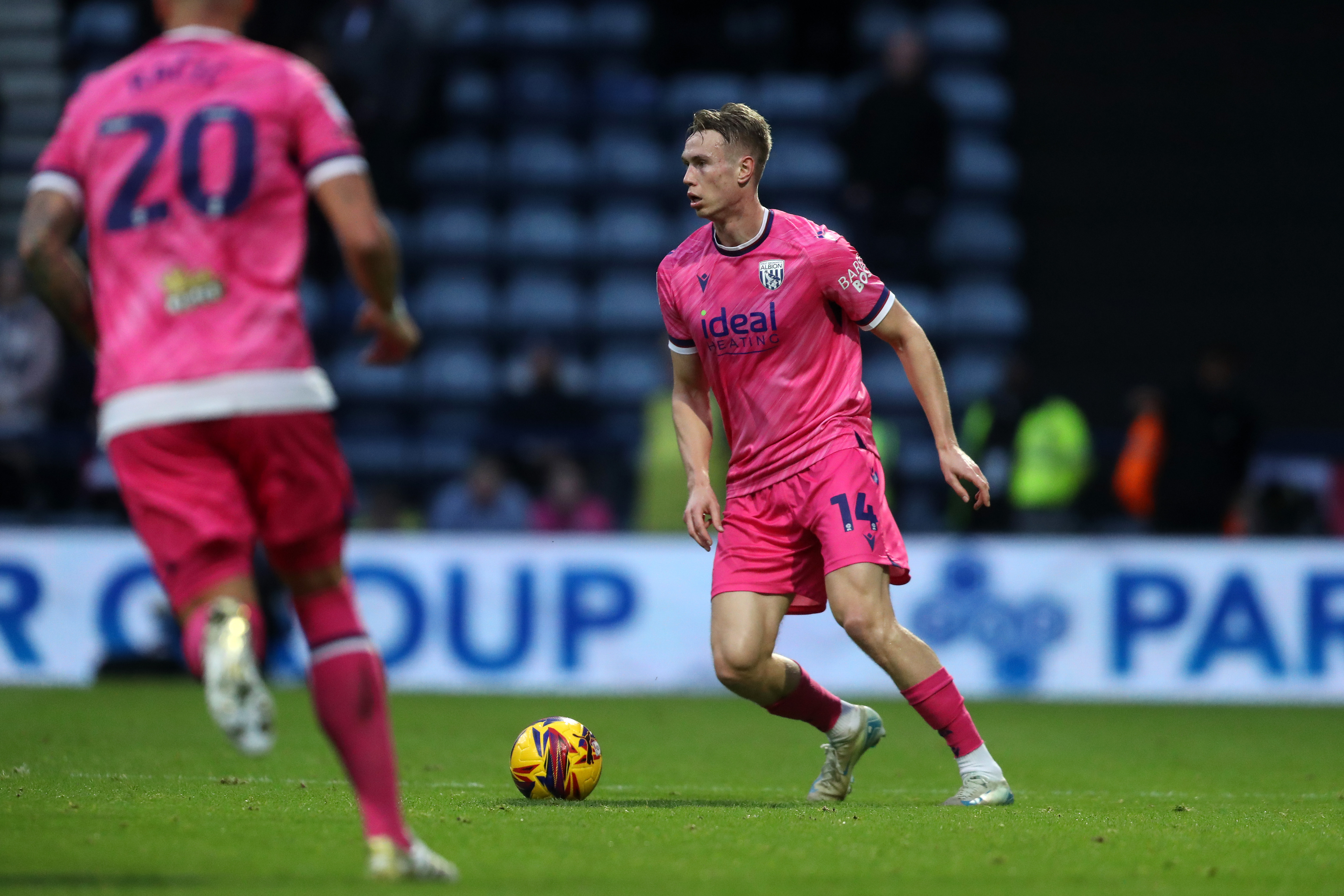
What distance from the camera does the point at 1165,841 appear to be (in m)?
4.97

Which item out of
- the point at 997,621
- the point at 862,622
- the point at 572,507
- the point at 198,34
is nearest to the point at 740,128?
the point at 862,622

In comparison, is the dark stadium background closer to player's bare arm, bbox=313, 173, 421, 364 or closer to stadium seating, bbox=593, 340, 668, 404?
stadium seating, bbox=593, 340, 668, 404

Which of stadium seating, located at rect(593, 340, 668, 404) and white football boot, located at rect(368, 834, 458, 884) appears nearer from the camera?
white football boot, located at rect(368, 834, 458, 884)

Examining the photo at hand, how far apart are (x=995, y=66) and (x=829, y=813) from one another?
13238mm

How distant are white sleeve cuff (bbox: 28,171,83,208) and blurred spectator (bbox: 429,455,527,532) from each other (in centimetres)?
836

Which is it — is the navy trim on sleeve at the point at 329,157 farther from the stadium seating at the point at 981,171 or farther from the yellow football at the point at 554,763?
the stadium seating at the point at 981,171

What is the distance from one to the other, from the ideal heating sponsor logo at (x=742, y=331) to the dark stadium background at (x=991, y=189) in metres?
8.33

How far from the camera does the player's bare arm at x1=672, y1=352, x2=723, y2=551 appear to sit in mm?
5824

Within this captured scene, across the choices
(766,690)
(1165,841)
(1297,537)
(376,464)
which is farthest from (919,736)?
(376,464)

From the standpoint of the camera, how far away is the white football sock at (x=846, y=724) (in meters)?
5.97

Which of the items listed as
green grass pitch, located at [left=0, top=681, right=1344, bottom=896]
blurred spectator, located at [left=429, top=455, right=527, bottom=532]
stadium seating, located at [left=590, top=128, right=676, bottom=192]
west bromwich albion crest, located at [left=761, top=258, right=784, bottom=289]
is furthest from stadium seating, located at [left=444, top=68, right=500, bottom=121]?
west bromwich albion crest, located at [left=761, top=258, right=784, bottom=289]

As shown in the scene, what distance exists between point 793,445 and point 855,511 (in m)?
0.33

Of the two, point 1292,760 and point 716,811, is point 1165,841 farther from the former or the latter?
point 1292,760

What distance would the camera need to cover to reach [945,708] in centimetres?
579
